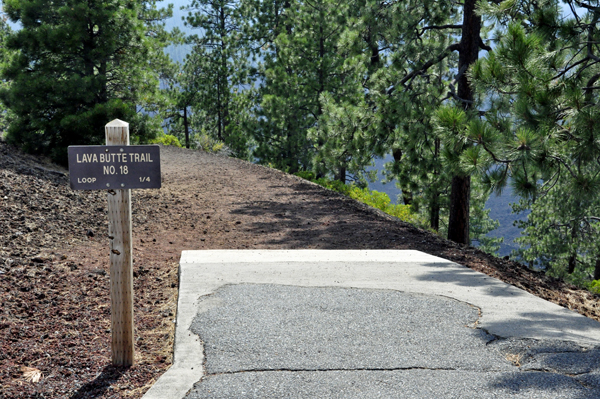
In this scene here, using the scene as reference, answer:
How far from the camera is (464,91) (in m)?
10.5

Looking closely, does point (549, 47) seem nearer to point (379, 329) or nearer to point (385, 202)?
point (379, 329)

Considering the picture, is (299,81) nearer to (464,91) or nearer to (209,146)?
(209,146)

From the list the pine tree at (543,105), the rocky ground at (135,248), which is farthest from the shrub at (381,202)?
the pine tree at (543,105)

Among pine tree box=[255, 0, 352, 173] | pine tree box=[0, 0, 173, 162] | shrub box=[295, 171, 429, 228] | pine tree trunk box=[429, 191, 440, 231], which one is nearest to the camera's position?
pine tree box=[0, 0, 173, 162]

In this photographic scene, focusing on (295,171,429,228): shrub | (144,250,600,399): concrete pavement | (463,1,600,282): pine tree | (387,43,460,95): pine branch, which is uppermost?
(387,43,460,95): pine branch

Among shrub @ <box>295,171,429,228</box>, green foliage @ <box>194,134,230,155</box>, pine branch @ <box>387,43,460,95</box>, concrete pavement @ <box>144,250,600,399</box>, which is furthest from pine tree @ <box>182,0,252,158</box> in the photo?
concrete pavement @ <box>144,250,600,399</box>

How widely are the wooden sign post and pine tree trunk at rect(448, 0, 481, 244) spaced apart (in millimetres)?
7090

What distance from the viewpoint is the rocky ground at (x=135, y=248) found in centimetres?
411

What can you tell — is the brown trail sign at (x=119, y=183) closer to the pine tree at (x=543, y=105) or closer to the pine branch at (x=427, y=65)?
the pine tree at (x=543, y=105)

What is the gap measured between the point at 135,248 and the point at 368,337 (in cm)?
441

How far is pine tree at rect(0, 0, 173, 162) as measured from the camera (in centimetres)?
1116

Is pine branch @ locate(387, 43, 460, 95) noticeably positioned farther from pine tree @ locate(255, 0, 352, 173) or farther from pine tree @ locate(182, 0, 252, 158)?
pine tree @ locate(182, 0, 252, 158)

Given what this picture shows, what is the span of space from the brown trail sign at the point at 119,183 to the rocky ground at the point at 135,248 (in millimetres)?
307

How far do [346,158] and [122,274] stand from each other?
8.95 metres
